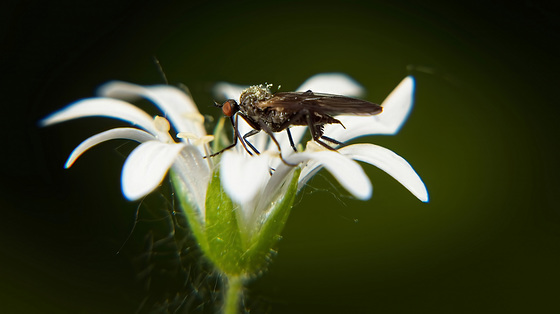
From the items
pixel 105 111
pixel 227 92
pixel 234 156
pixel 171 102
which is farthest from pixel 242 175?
pixel 227 92

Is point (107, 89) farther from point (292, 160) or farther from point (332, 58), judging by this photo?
point (332, 58)

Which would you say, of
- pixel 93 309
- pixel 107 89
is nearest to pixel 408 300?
pixel 93 309

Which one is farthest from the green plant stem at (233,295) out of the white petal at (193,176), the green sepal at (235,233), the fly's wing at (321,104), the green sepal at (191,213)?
the fly's wing at (321,104)

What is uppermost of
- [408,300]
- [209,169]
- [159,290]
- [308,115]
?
[308,115]

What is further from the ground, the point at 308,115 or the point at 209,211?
the point at 308,115

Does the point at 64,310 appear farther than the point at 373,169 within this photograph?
No

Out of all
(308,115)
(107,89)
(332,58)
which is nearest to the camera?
(308,115)
